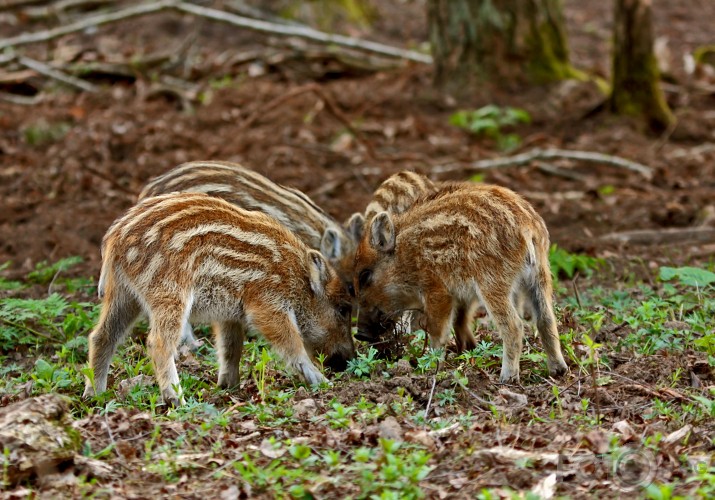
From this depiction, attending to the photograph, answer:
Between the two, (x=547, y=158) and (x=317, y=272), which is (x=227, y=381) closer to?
(x=317, y=272)

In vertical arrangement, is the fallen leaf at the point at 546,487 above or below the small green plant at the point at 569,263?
above

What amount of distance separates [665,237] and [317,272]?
144 inches

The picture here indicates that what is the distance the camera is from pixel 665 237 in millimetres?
8492

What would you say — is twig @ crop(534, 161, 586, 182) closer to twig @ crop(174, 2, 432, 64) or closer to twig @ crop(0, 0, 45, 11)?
twig @ crop(174, 2, 432, 64)

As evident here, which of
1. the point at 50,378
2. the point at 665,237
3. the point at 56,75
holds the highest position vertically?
the point at 56,75

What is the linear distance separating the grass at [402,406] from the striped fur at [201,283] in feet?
0.66

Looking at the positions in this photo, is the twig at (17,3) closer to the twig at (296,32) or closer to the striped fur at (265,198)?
the twig at (296,32)

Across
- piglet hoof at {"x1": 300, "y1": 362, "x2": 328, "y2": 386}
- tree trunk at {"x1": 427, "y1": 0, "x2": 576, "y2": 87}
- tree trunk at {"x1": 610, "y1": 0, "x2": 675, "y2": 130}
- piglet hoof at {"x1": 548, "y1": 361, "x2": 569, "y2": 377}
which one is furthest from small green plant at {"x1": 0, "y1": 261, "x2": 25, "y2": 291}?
tree trunk at {"x1": 610, "y1": 0, "x2": 675, "y2": 130}

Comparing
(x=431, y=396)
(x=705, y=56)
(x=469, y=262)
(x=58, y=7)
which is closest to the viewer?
(x=431, y=396)

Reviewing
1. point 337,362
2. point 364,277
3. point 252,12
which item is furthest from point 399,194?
point 252,12

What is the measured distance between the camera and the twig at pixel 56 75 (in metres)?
13.0

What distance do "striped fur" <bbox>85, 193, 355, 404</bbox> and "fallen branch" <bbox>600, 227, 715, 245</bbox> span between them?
342 centimetres

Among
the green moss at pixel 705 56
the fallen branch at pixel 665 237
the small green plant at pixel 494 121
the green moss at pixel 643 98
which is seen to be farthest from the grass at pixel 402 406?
the green moss at pixel 705 56

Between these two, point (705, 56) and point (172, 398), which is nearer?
point (172, 398)
